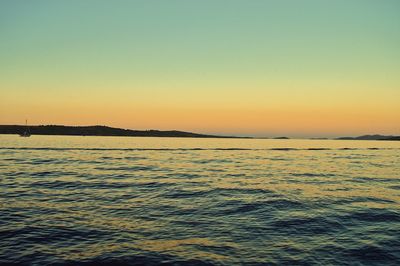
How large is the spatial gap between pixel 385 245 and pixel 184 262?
9091 millimetres

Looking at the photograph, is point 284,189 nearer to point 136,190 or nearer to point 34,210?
point 136,190

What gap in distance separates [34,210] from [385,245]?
18.8 metres

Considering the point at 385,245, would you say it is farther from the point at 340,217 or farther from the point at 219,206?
the point at 219,206

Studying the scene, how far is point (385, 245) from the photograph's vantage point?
44.6 ft

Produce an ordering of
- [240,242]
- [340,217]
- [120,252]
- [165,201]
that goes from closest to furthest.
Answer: [120,252] → [240,242] → [340,217] → [165,201]

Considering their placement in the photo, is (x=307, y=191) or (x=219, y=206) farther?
(x=307, y=191)

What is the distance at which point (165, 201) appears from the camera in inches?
858

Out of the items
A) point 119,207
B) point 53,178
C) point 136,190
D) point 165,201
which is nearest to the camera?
point 119,207

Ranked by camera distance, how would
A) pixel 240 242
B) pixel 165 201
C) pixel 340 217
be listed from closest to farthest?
pixel 240 242
pixel 340 217
pixel 165 201

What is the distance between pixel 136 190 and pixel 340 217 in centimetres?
1588

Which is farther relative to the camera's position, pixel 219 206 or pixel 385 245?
pixel 219 206

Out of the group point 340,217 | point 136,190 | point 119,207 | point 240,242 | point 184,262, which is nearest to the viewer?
point 184,262

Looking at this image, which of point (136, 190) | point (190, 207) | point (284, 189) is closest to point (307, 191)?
point (284, 189)

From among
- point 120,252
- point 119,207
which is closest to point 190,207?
point 119,207
